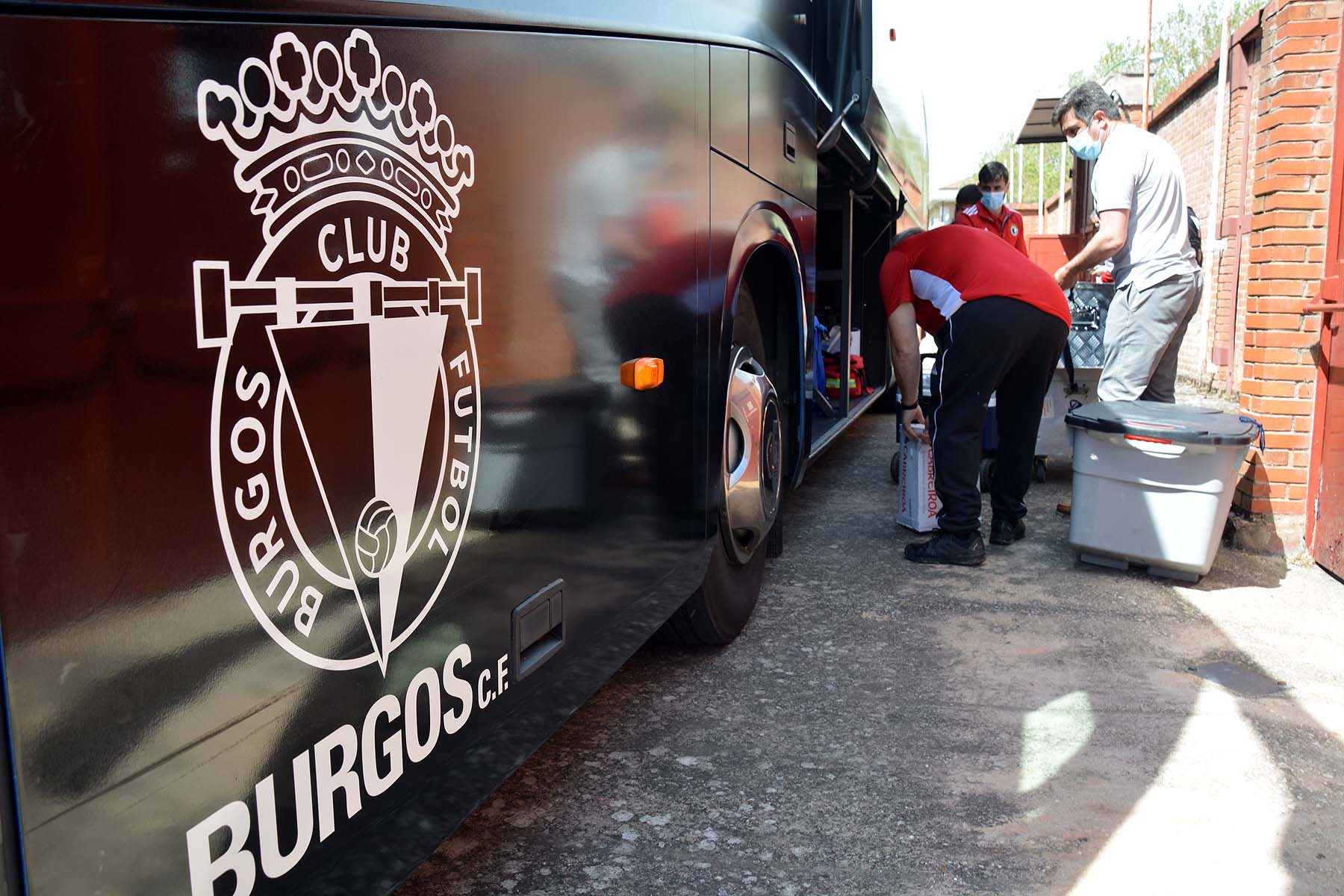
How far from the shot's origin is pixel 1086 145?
498cm

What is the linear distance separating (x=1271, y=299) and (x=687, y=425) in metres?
3.27

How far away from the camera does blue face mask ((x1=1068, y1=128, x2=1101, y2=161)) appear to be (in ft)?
16.3

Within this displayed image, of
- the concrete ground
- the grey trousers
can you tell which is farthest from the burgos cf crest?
the grey trousers

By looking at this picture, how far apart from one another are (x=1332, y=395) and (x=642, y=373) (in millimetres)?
3483

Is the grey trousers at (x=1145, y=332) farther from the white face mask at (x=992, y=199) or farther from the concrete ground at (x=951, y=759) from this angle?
the white face mask at (x=992, y=199)

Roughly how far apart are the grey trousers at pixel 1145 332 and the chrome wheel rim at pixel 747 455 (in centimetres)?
201

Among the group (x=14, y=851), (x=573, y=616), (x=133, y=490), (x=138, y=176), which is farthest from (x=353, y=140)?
(x=573, y=616)

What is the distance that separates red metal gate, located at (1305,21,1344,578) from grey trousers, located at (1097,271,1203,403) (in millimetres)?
490

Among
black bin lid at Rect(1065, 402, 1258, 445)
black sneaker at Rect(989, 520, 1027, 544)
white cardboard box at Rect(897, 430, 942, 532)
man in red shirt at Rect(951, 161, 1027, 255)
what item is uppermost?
man in red shirt at Rect(951, 161, 1027, 255)

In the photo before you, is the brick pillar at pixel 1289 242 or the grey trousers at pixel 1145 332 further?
the grey trousers at pixel 1145 332

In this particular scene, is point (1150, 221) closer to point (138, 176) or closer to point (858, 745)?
point (858, 745)

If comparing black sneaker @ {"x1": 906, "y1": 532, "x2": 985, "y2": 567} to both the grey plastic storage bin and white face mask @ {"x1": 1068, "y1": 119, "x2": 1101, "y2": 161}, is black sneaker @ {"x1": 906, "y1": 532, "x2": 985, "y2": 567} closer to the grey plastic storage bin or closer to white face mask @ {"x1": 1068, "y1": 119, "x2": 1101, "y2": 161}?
the grey plastic storage bin

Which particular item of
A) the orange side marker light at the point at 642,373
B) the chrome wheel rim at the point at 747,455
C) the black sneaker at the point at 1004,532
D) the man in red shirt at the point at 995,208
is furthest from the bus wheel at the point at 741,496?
the man in red shirt at the point at 995,208

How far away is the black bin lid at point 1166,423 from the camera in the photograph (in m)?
3.99
